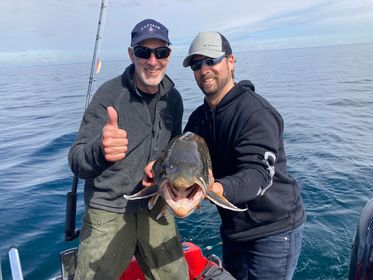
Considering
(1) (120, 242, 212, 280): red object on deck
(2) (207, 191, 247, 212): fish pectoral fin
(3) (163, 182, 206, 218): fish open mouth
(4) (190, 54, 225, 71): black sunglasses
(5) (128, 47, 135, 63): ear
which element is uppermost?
(5) (128, 47, 135, 63): ear

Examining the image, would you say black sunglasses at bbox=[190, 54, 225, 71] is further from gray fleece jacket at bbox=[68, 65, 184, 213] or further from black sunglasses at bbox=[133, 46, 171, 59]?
gray fleece jacket at bbox=[68, 65, 184, 213]

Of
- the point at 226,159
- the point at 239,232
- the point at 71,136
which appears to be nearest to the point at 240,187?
the point at 226,159

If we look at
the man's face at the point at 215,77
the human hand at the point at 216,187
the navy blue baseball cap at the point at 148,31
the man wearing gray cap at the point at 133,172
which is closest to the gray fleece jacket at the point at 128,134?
the man wearing gray cap at the point at 133,172

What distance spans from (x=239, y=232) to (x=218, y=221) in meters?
4.23

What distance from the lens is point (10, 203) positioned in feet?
31.0

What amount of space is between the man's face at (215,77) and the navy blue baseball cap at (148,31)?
1.92 feet

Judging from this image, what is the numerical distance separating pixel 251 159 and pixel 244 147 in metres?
0.15

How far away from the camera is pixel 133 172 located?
4.12 metres

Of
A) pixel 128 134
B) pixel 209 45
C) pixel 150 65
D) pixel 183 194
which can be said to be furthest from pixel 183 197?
pixel 150 65

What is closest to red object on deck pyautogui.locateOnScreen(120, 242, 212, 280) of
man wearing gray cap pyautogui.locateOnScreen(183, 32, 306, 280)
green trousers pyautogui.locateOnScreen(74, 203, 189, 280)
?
green trousers pyautogui.locateOnScreen(74, 203, 189, 280)

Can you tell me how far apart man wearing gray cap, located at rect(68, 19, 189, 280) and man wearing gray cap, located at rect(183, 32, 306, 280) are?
52cm

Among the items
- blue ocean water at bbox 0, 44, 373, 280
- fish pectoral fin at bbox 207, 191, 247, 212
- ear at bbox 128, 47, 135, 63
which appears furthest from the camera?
blue ocean water at bbox 0, 44, 373, 280

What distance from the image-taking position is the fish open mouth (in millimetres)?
2459

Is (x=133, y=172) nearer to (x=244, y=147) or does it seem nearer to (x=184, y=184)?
(x=244, y=147)
